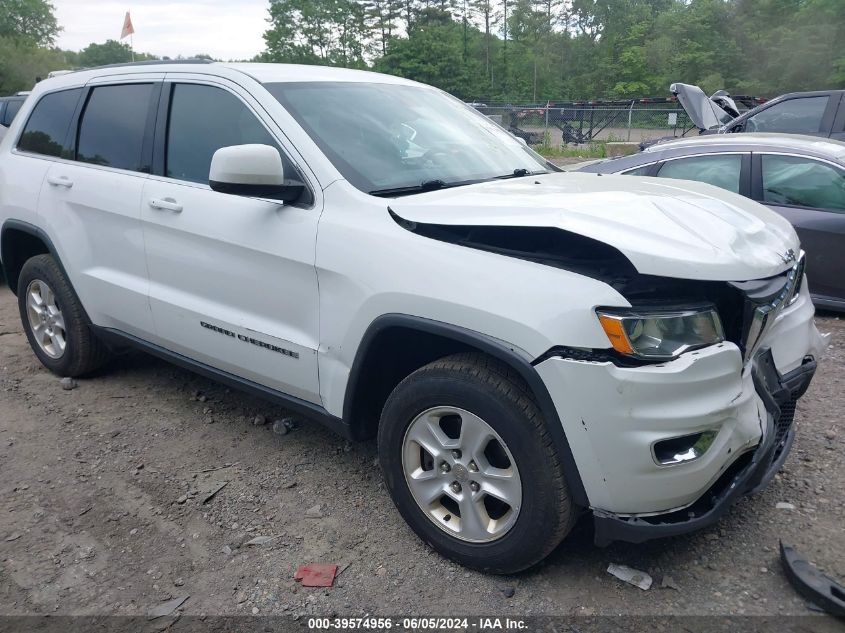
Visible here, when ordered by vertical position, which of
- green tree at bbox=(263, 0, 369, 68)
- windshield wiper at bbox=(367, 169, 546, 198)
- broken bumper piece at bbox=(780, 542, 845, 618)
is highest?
green tree at bbox=(263, 0, 369, 68)

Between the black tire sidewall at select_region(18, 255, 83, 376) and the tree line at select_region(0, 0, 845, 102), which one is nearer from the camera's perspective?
the black tire sidewall at select_region(18, 255, 83, 376)

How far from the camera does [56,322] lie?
15.1 ft

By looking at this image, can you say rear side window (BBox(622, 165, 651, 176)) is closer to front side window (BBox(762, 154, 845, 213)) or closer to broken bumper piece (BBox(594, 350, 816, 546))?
front side window (BBox(762, 154, 845, 213))

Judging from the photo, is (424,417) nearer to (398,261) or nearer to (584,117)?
(398,261)

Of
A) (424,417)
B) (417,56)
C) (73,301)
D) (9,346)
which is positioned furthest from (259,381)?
(417,56)

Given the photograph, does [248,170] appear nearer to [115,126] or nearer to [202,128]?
[202,128]

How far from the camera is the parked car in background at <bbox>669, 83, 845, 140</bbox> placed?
8508 mm

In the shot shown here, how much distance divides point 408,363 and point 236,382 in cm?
100

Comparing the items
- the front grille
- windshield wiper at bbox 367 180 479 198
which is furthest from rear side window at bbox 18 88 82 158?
the front grille

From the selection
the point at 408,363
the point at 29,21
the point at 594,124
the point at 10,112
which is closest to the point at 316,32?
the point at 29,21

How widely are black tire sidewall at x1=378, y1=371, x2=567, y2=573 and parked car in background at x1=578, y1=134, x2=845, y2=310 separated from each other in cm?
407

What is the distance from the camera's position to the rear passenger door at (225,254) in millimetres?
3041

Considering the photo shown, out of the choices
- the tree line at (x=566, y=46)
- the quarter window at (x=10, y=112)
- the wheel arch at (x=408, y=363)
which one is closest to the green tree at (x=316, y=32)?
the tree line at (x=566, y=46)

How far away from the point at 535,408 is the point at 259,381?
59.4 inches
